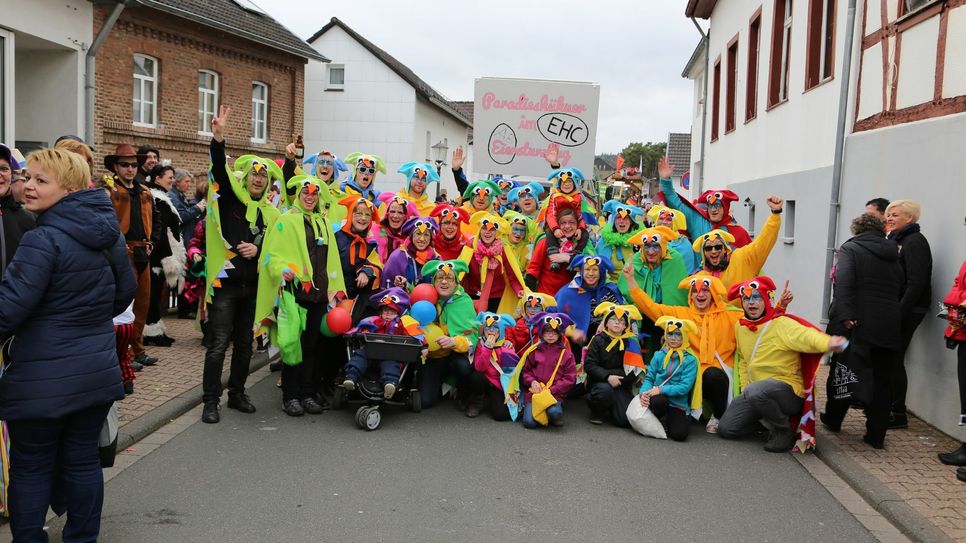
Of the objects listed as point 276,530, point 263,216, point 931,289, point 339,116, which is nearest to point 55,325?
point 276,530

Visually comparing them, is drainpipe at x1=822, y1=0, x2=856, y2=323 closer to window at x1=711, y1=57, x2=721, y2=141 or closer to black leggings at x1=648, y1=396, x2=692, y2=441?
black leggings at x1=648, y1=396, x2=692, y2=441

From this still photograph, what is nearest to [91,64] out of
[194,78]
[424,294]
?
[194,78]

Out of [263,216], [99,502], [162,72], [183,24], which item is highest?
[183,24]

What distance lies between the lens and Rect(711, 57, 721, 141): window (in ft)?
69.3

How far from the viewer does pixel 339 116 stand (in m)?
33.9

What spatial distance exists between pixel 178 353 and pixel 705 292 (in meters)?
5.56

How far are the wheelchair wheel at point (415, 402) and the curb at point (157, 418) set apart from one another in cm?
184

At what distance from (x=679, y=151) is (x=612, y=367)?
154 ft

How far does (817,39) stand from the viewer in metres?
12.2

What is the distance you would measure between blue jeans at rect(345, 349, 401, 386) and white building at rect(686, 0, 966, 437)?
4.56m

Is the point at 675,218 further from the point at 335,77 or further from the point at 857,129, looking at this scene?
the point at 335,77

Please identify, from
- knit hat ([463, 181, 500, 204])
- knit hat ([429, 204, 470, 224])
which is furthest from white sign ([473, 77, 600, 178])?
knit hat ([429, 204, 470, 224])

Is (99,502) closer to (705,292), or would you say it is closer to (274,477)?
(274,477)

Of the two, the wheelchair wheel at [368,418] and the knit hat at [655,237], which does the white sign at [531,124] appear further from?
the wheelchair wheel at [368,418]
